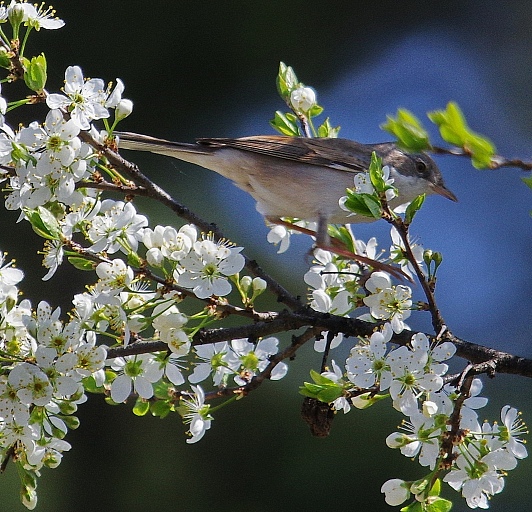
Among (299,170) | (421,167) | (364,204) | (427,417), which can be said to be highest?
(364,204)

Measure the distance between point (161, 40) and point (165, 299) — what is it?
556 cm

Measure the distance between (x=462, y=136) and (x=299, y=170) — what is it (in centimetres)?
202

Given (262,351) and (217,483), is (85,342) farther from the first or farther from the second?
(217,483)

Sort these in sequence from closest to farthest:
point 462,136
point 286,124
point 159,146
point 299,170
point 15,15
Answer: point 462,136, point 15,15, point 286,124, point 159,146, point 299,170

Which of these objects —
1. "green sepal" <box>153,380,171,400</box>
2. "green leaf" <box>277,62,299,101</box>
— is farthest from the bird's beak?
"green sepal" <box>153,380,171,400</box>

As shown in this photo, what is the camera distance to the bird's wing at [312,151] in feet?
10.4

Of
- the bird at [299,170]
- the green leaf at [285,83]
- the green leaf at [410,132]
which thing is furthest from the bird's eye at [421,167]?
the green leaf at [410,132]

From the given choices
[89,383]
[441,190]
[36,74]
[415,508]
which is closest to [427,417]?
[415,508]

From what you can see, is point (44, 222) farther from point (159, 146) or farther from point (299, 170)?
point (299, 170)

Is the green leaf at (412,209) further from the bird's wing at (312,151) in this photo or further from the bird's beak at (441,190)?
the bird's beak at (441,190)

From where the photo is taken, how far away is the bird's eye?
3.40 meters

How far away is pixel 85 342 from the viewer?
171 centimetres

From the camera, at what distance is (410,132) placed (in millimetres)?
1238

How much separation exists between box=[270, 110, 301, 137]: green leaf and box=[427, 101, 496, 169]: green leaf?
1.14 m
